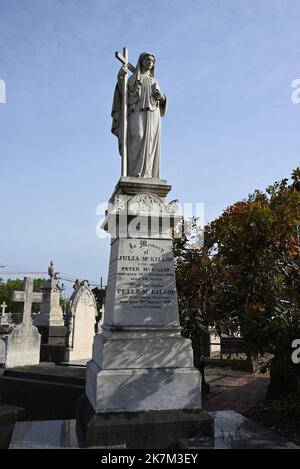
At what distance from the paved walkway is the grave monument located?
3.67 metres

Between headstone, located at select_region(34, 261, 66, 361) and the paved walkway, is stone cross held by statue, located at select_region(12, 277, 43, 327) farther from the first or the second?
the paved walkway

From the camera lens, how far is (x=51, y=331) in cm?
1427

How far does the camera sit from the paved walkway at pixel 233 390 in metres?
8.52

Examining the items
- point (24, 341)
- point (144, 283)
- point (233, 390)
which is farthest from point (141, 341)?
point (24, 341)

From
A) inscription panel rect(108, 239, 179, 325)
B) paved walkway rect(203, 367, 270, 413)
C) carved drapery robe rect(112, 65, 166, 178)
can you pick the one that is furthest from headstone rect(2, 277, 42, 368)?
carved drapery robe rect(112, 65, 166, 178)

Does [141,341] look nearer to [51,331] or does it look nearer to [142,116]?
[142,116]

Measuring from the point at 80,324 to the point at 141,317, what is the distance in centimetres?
938

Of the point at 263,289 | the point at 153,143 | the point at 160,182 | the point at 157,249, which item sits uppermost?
the point at 153,143

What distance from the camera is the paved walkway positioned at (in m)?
8.52

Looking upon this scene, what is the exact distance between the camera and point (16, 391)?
8055 millimetres

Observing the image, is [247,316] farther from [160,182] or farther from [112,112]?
[112,112]
